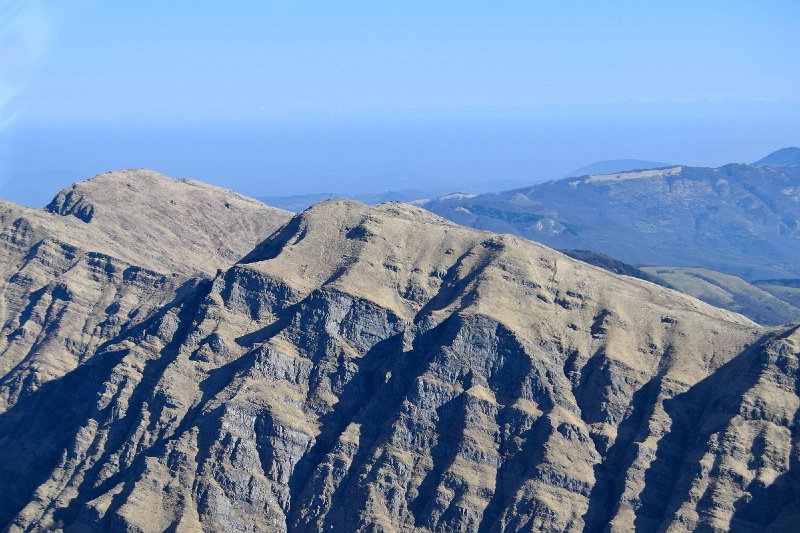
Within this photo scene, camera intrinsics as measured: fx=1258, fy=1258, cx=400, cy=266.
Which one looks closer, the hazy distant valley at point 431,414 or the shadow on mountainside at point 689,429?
the shadow on mountainside at point 689,429

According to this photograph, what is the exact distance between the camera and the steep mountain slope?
159625 millimetres

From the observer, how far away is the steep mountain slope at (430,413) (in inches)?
6284

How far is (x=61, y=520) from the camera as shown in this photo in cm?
17612

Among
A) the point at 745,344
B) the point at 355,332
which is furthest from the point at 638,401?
the point at 355,332

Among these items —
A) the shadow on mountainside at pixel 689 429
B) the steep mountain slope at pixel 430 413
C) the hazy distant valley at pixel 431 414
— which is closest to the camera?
the shadow on mountainside at pixel 689 429

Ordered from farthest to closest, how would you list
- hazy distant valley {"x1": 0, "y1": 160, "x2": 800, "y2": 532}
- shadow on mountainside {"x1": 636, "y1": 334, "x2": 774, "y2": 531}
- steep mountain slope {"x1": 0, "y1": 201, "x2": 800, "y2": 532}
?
1. steep mountain slope {"x1": 0, "y1": 201, "x2": 800, "y2": 532}
2. hazy distant valley {"x1": 0, "y1": 160, "x2": 800, "y2": 532}
3. shadow on mountainside {"x1": 636, "y1": 334, "x2": 774, "y2": 531}

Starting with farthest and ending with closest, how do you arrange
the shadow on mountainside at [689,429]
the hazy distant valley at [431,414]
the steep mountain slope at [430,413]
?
the steep mountain slope at [430,413] → the hazy distant valley at [431,414] → the shadow on mountainside at [689,429]

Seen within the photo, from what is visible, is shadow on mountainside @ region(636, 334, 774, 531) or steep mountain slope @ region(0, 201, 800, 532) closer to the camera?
shadow on mountainside @ region(636, 334, 774, 531)

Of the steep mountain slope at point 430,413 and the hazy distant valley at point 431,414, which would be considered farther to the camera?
the steep mountain slope at point 430,413

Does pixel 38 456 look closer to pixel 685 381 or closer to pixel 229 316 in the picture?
pixel 229 316

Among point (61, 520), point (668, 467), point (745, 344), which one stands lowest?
point (61, 520)

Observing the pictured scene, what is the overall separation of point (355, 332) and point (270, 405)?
18460 mm

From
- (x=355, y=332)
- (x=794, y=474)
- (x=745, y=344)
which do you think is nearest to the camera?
(x=794, y=474)

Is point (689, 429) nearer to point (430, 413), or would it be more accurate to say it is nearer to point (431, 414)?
point (431, 414)
